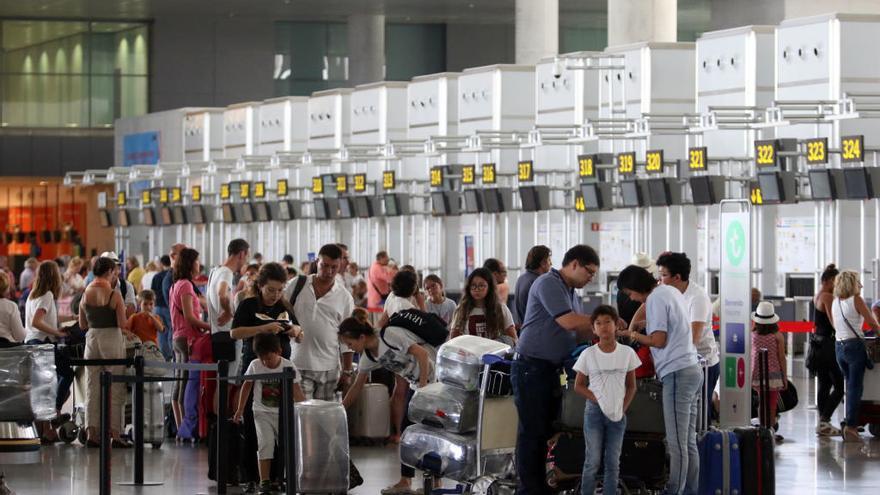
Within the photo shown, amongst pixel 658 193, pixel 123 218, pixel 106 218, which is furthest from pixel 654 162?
pixel 106 218

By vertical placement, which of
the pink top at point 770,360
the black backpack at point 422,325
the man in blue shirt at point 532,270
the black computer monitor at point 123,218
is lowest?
the pink top at point 770,360

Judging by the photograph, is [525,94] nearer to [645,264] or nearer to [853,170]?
[853,170]

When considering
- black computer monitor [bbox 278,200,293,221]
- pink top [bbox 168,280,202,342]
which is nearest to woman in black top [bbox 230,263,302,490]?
pink top [bbox 168,280,202,342]

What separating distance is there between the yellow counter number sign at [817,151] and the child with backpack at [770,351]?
5.62m

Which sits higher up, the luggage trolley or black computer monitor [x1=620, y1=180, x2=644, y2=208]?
black computer monitor [x1=620, y1=180, x2=644, y2=208]

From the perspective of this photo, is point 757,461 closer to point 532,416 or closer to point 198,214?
point 532,416

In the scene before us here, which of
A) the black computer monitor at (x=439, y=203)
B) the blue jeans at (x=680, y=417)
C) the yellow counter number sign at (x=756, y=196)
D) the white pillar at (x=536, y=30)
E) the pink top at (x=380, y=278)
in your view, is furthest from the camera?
the white pillar at (x=536, y=30)

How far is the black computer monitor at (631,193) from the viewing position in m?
23.1

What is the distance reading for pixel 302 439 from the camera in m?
11.0

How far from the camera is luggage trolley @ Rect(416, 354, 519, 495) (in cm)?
1045

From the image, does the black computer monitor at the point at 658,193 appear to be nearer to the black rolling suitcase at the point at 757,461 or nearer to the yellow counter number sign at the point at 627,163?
the yellow counter number sign at the point at 627,163

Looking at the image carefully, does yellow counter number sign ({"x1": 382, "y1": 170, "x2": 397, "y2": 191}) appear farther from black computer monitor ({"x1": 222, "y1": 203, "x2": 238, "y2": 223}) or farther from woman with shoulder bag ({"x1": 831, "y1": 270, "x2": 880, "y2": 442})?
woman with shoulder bag ({"x1": 831, "y1": 270, "x2": 880, "y2": 442})

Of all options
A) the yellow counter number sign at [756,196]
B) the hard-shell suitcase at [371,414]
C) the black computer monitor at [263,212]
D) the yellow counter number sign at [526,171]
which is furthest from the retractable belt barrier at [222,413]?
the black computer monitor at [263,212]

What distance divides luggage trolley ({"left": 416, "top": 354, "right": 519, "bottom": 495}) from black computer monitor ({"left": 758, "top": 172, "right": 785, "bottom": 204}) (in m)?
10.9
